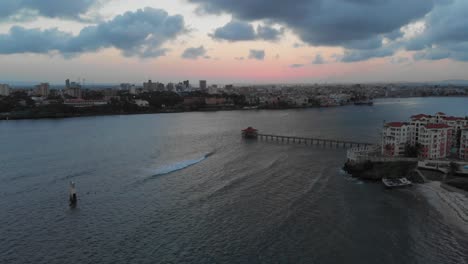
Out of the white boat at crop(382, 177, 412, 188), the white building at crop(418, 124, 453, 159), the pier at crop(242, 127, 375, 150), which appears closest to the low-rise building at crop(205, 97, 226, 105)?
the pier at crop(242, 127, 375, 150)

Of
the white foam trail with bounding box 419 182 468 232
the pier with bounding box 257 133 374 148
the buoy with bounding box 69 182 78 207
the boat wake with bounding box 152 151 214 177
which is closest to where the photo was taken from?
the white foam trail with bounding box 419 182 468 232

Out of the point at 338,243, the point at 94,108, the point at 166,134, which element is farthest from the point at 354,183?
the point at 94,108

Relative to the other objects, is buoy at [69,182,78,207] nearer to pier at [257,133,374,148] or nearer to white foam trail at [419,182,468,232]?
white foam trail at [419,182,468,232]

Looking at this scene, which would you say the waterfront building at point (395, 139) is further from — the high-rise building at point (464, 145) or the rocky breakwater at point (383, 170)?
the high-rise building at point (464, 145)

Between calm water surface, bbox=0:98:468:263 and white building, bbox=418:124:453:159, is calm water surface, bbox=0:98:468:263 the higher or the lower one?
the lower one

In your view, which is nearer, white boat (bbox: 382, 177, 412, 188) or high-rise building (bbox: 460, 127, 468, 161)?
white boat (bbox: 382, 177, 412, 188)

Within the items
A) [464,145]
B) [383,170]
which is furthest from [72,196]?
[464,145]

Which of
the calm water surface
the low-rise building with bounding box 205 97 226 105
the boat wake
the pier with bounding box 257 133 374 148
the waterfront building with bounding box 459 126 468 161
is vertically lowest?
the calm water surface
